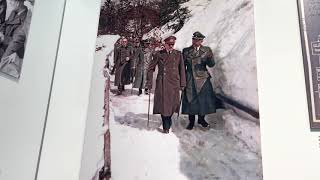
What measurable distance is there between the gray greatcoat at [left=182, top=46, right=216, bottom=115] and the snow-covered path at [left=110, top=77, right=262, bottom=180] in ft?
0.17

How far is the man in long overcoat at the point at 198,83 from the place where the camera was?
1391 millimetres

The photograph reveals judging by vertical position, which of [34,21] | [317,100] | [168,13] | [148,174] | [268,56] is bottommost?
[148,174]

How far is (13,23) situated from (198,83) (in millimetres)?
795

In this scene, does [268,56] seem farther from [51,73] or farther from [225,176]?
[51,73]

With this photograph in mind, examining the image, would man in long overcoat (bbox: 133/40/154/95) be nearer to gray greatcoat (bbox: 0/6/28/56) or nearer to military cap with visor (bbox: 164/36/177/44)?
military cap with visor (bbox: 164/36/177/44)

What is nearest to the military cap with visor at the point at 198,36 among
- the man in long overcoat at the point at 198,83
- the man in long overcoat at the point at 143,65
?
the man in long overcoat at the point at 198,83

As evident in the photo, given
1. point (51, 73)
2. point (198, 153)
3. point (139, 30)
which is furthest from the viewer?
point (139, 30)

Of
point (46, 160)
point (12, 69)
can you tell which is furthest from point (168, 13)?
point (46, 160)

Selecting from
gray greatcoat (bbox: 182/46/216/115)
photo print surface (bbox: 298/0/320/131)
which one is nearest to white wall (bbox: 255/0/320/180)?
photo print surface (bbox: 298/0/320/131)

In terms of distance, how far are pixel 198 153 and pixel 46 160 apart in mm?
666

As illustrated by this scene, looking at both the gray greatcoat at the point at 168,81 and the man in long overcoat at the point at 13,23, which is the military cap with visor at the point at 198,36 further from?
the man in long overcoat at the point at 13,23

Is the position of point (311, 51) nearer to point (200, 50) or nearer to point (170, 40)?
point (200, 50)

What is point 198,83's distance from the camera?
4.67ft

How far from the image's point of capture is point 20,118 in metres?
1.26
